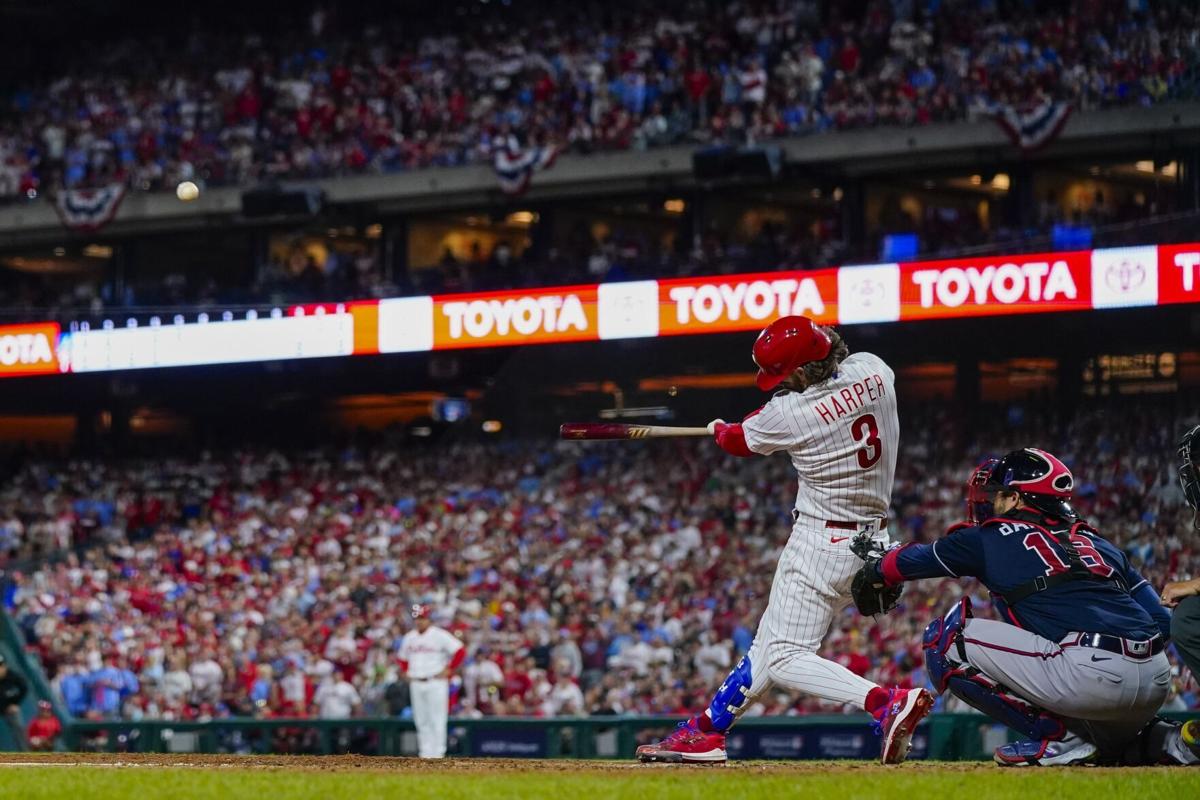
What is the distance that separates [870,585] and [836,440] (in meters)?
0.64

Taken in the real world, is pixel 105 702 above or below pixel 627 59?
below

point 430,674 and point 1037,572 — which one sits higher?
point 1037,572

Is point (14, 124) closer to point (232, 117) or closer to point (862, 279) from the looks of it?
point (232, 117)

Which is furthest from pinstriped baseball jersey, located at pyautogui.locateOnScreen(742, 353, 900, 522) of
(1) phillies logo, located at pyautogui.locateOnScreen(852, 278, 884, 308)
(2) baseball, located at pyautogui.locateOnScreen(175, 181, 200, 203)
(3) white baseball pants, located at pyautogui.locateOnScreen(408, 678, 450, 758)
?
(2) baseball, located at pyautogui.locateOnScreen(175, 181, 200, 203)

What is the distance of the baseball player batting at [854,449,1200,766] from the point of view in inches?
251

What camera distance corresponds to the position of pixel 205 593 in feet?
69.7

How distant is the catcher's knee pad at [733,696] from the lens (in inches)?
282

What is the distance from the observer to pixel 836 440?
705cm

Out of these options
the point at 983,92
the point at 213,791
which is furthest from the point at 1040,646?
the point at 983,92

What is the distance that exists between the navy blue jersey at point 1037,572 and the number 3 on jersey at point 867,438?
0.63 m

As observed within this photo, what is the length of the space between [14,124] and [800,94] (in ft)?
48.0

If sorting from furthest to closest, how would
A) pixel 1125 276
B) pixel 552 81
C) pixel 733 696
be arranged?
pixel 552 81
pixel 1125 276
pixel 733 696

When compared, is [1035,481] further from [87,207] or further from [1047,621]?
[87,207]

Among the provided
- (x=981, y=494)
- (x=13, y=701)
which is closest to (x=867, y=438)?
(x=981, y=494)
